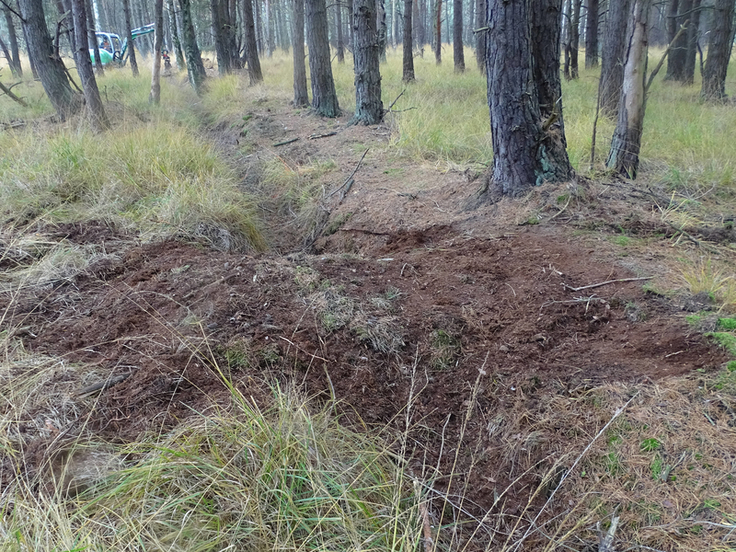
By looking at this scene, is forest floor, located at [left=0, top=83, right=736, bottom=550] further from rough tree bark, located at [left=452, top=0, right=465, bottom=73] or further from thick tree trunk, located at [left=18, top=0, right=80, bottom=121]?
rough tree bark, located at [left=452, top=0, right=465, bottom=73]

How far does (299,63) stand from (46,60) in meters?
4.08

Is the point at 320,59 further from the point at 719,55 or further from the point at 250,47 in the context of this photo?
the point at 719,55

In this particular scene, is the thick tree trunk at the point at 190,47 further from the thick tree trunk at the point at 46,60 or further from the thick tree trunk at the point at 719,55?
the thick tree trunk at the point at 719,55

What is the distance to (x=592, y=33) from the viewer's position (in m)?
12.7

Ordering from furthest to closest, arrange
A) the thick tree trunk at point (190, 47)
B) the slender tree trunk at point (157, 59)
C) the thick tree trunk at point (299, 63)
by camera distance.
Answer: the thick tree trunk at point (190, 47)
the slender tree trunk at point (157, 59)
the thick tree trunk at point (299, 63)

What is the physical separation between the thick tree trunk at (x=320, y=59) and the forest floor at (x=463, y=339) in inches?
206

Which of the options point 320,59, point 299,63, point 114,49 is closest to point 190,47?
point 299,63

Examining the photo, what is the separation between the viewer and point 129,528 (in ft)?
4.95

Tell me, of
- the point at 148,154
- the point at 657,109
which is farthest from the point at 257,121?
the point at 657,109

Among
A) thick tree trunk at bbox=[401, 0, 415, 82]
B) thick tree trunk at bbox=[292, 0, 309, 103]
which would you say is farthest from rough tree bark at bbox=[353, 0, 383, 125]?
thick tree trunk at bbox=[401, 0, 415, 82]

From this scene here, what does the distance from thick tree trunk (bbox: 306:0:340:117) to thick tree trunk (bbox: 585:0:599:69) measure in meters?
7.66

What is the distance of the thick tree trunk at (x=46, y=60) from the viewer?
7371 millimetres

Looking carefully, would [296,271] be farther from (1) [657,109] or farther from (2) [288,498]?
(1) [657,109]

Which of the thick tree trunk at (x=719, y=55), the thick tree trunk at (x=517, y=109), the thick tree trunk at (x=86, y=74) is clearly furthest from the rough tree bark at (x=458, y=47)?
the thick tree trunk at (x=517, y=109)
